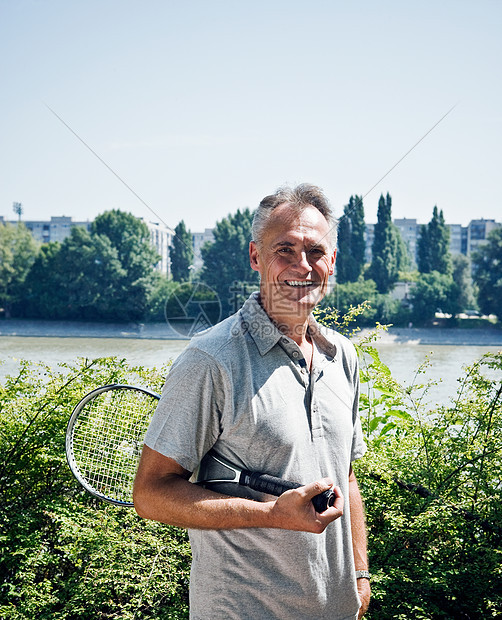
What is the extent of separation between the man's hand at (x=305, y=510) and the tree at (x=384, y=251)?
51.1m

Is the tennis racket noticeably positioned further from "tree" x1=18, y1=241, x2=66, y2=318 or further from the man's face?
"tree" x1=18, y1=241, x2=66, y2=318

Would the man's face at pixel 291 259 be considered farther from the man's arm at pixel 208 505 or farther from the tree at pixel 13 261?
the tree at pixel 13 261

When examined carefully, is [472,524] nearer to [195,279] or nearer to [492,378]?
[492,378]

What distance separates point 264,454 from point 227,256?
51382 millimetres

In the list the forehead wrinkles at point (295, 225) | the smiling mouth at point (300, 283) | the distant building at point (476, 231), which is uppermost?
the distant building at point (476, 231)

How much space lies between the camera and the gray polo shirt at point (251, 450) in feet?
5.29

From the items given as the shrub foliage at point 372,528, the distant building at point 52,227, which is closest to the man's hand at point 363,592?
the shrub foliage at point 372,528

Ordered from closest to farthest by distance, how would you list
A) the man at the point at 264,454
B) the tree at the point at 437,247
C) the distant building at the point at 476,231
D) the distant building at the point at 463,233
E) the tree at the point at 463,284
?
the man at the point at 264,454
the tree at the point at 463,284
the tree at the point at 437,247
the distant building at the point at 463,233
the distant building at the point at 476,231

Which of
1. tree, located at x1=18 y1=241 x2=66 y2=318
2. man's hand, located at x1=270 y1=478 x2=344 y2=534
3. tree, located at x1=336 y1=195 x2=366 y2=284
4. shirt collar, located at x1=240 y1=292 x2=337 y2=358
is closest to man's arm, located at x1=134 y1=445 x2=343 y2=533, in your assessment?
man's hand, located at x1=270 y1=478 x2=344 y2=534

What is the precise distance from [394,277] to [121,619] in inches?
2083

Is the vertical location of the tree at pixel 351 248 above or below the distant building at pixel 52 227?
below

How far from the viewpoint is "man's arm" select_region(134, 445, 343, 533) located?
1467 millimetres

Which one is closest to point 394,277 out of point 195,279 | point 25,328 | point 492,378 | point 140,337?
point 195,279

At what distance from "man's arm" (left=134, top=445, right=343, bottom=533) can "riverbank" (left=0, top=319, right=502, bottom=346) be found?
3705 cm
